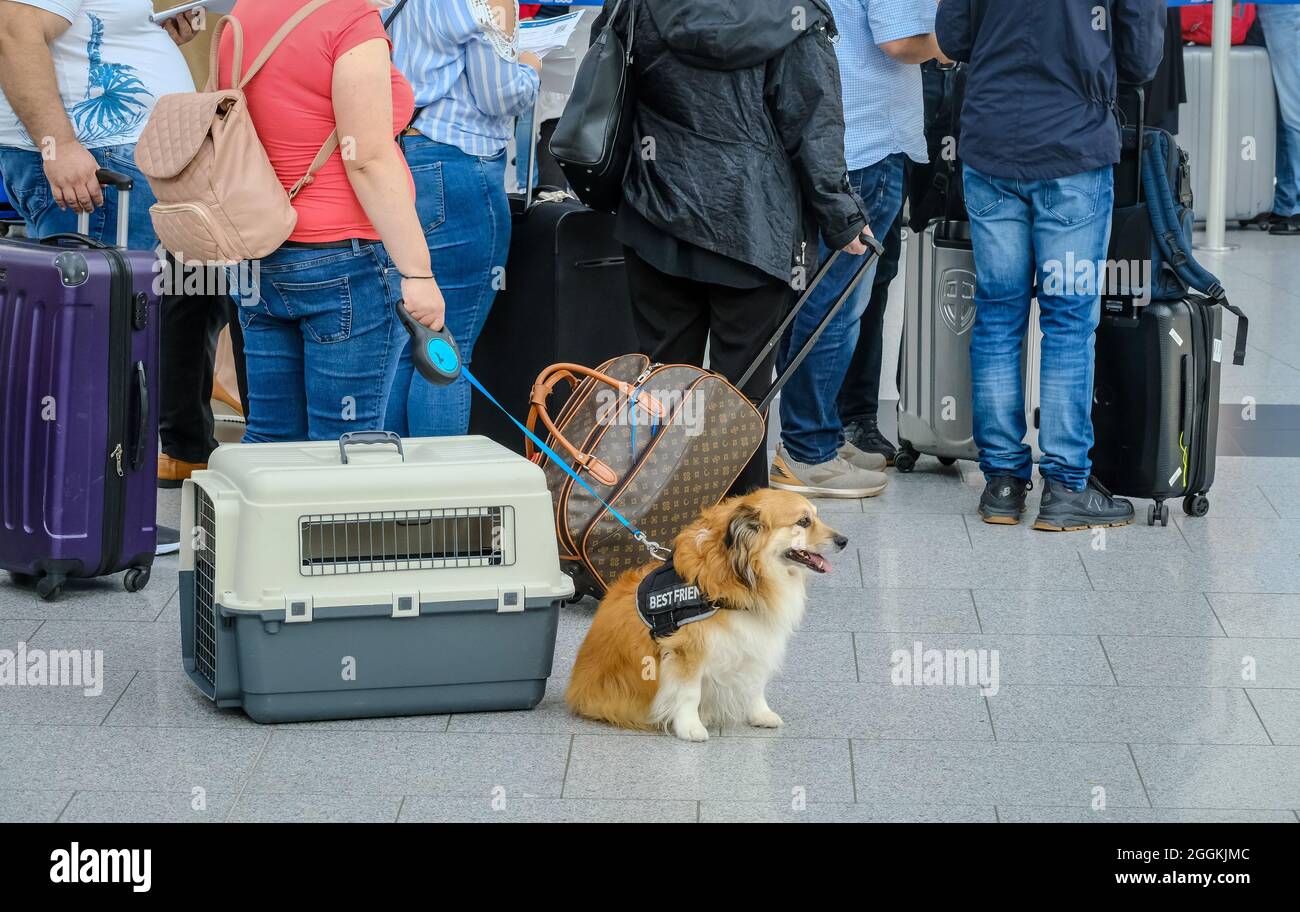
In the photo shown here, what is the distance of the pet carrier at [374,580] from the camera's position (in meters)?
3.21

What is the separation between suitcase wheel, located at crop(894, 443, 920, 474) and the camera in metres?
5.54

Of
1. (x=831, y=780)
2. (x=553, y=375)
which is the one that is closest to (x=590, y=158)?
(x=553, y=375)

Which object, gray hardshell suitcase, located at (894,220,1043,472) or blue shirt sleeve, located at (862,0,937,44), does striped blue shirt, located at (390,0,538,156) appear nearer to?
blue shirt sleeve, located at (862,0,937,44)

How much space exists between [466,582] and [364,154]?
0.90 meters

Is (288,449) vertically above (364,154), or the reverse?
(364,154)

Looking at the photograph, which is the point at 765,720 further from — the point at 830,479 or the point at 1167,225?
the point at 1167,225

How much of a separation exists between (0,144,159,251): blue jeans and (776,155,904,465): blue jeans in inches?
76.8

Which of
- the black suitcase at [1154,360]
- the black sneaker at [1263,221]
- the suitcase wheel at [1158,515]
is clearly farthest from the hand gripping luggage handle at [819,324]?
the black sneaker at [1263,221]

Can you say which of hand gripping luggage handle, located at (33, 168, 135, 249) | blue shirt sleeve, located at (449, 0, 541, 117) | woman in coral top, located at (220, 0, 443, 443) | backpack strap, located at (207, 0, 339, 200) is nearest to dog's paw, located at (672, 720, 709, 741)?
woman in coral top, located at (220, 0, 443, 443)

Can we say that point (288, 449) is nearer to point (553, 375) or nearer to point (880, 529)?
point (553, 375)

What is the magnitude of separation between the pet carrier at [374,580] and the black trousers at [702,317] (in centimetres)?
101

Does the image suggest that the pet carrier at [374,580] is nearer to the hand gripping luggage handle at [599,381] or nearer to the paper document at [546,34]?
the hand gripping luggage handle at [599,381]

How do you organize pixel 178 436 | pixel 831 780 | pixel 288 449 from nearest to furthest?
pixel 831 780
pixel 288 449
pixel 178 436

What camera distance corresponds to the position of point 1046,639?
156 inches
